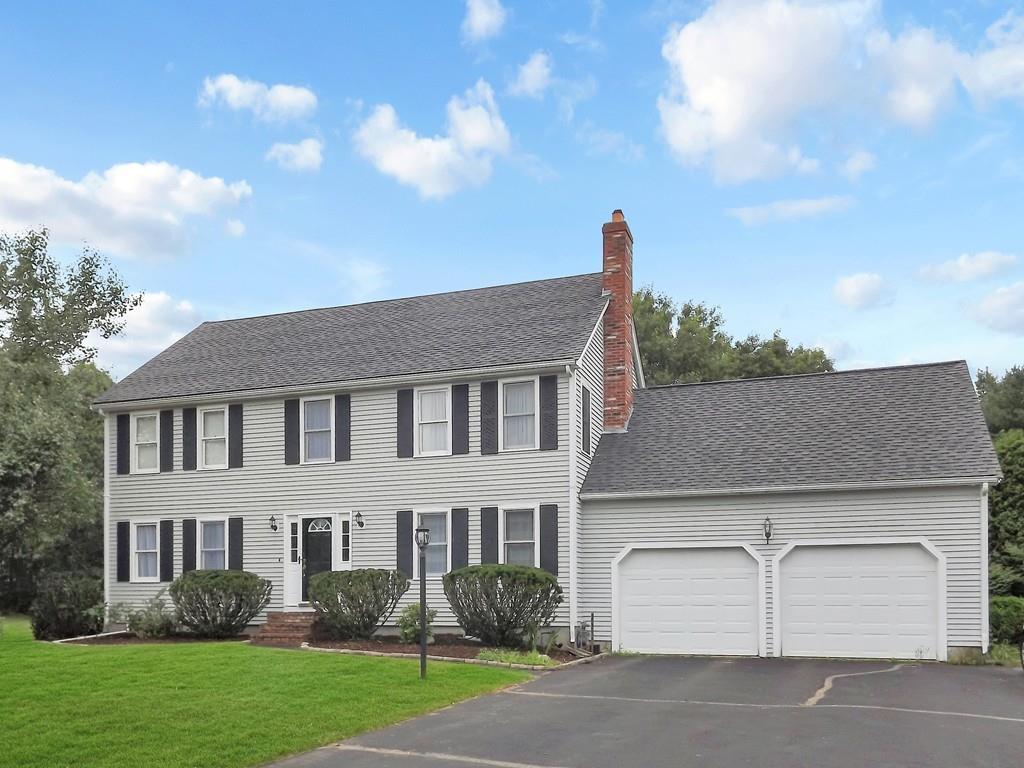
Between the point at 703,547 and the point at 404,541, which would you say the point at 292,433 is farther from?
the point at 703,547

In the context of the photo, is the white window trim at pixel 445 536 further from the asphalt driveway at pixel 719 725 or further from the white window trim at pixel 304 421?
the asphalt driveway at pixel 719 725

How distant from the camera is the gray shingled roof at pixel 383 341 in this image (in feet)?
72.3

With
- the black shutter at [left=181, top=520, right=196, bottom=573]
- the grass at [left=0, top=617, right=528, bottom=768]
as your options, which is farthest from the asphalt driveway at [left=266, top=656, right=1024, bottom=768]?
the black shutter at [left=181, top=520, right=196, bottom=573]

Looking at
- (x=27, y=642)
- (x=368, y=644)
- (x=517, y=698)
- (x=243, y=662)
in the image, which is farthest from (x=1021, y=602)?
(x=27, y=642)

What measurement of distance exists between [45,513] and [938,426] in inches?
767

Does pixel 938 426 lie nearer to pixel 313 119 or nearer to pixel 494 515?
pixel 494 515

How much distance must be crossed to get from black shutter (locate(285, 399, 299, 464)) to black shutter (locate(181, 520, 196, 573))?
2.94 meters

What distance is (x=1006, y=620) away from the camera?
19250mm

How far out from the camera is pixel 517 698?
45.8ft

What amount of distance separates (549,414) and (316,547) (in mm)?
6087

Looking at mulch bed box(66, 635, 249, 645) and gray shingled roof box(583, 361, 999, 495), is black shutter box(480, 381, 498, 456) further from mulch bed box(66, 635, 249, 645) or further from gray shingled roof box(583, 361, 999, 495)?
mulch bed box(66, 635, 249, 645)

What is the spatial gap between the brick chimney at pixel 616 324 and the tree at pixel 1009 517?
8.23 meters

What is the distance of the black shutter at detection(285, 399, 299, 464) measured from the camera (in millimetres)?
23109

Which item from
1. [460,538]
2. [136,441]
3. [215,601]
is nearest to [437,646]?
[460,538]
